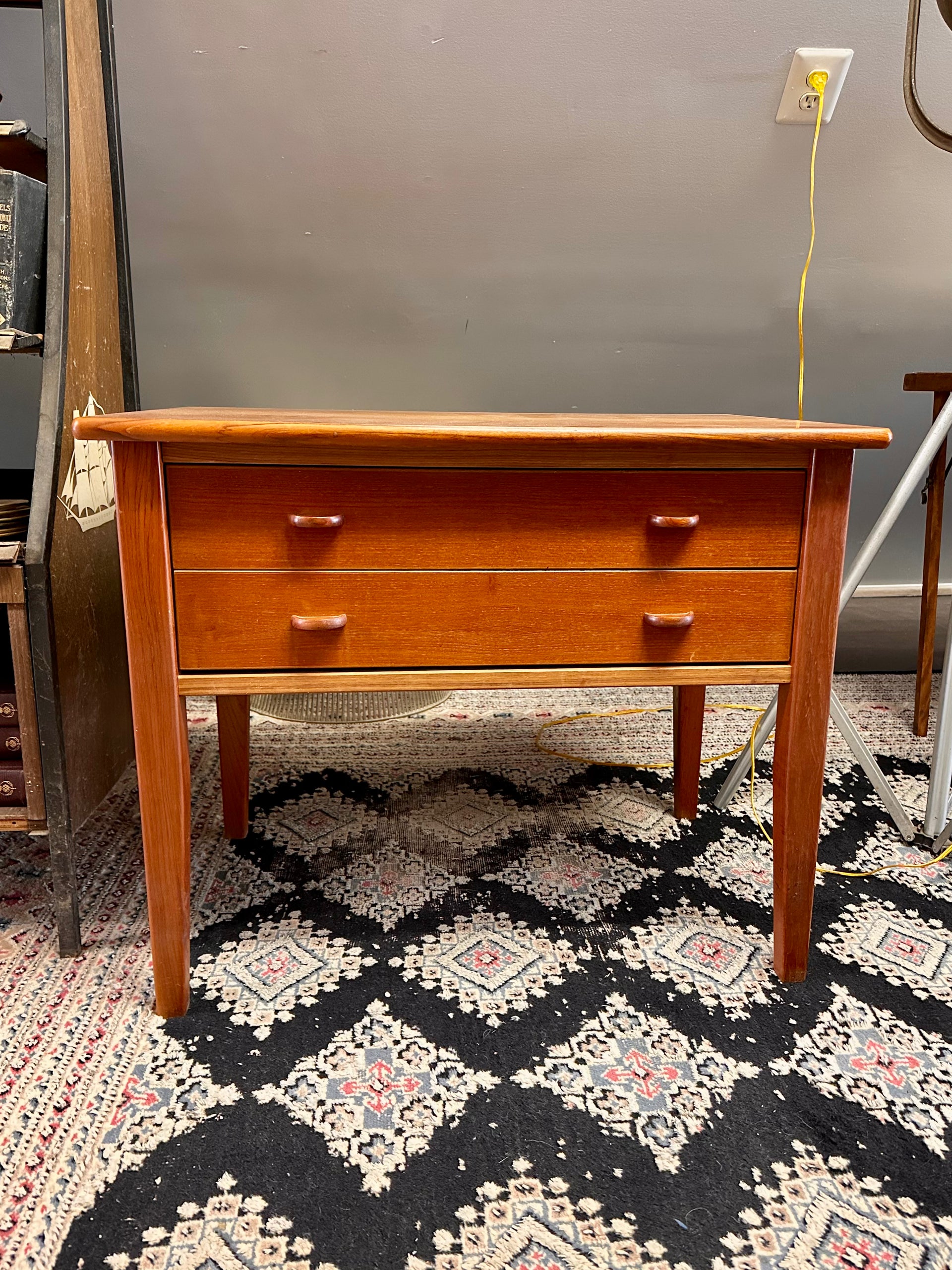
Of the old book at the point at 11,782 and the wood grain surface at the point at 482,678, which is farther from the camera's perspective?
the old book at the point at 11,782

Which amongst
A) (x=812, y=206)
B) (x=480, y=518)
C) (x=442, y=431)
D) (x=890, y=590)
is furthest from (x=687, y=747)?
(x=890, y=590)

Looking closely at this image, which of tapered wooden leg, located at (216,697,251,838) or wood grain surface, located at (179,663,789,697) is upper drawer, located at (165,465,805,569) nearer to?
wood grain surface, located at (179,663,789,697)

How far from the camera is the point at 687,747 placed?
147cm

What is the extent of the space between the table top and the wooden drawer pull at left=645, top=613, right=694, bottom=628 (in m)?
0.20

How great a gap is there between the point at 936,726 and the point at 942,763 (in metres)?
0.06

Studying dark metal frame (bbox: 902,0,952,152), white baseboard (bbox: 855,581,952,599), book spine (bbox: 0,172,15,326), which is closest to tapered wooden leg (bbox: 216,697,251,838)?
book spine (bbox: 0,172,15,326)

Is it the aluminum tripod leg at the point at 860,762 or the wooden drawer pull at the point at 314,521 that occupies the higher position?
the wooden drawer pull at the point at 314,521

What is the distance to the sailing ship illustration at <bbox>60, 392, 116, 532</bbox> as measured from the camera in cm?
114

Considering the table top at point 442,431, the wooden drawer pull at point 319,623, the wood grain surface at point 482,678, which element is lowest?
the wood grain surface at point 482,678

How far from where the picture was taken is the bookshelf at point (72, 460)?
1.06 metres

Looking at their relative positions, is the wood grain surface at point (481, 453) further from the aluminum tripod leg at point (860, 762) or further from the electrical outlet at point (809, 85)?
the electrical outlet at point (809, 85)

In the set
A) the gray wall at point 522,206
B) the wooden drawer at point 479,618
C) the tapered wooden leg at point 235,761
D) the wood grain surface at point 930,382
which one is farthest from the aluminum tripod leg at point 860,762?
the gray wall at point 522,206

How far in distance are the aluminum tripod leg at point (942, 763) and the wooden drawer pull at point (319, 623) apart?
104 centimetres

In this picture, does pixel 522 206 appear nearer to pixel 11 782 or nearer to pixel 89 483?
pixel 89 483
